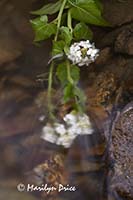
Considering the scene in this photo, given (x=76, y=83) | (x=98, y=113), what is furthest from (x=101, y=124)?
(x=76, y=83)

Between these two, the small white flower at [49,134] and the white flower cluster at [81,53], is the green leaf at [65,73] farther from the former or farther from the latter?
the small white flower at [49,134]

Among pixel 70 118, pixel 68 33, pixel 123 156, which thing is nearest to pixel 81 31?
pixel 68 33

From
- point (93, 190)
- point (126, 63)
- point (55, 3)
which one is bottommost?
point (93, 190)

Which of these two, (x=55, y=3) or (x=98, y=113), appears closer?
(x=98, y=113)

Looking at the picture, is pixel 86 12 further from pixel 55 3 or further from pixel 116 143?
pixel 116 143

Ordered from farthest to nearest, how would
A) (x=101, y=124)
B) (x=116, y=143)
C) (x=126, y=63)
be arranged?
(x=126, y=63) < (x=101, y=124) < (x=116, y=143)

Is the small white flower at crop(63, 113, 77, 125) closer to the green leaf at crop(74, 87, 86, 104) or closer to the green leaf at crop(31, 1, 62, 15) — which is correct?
the green leaf at crop(74, 87, 86, 104)

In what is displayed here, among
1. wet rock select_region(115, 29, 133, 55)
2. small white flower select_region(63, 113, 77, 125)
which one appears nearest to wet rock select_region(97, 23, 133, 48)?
wet rock select_region(115, 29, 133, 55)
